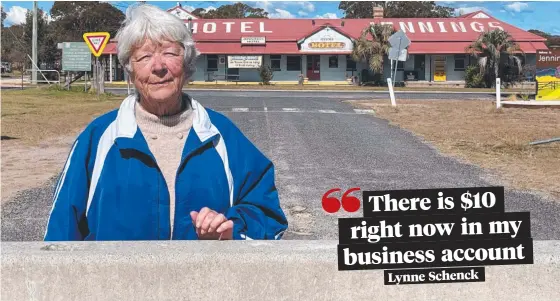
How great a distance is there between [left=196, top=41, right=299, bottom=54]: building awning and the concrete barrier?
47.8m

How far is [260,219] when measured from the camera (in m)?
2.90

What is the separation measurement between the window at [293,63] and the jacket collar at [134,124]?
49614mm

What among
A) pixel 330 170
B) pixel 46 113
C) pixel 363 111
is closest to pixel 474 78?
pixel 363 111

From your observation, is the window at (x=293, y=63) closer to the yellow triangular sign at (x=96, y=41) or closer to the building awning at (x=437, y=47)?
the building awning at (x=437, y=47)

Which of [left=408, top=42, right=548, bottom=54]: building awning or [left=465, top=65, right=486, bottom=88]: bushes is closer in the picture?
[left=465, top=65, right=486, bottom=88]: bushes

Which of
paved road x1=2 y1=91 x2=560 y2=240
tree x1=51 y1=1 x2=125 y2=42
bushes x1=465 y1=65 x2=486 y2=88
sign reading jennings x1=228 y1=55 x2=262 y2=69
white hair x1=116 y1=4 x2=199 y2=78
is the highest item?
tree x1=51 y1=1 x2=125 y2=42

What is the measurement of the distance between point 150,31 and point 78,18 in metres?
62.5

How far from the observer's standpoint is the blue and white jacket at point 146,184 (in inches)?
106

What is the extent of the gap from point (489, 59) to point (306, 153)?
3790 cm

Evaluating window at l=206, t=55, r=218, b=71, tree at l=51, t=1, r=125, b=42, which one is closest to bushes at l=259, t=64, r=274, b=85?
window at l=206, t=55, r=218, b=71

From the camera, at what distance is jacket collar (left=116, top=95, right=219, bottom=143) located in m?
2.72

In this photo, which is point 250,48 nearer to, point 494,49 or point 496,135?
point 494,49

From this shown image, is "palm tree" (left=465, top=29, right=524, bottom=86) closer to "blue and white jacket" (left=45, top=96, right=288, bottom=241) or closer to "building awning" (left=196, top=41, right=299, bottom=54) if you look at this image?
"building awning" (left=196, top=41, right=299, bottom=54)

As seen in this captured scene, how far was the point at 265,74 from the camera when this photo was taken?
50062 millimetres
